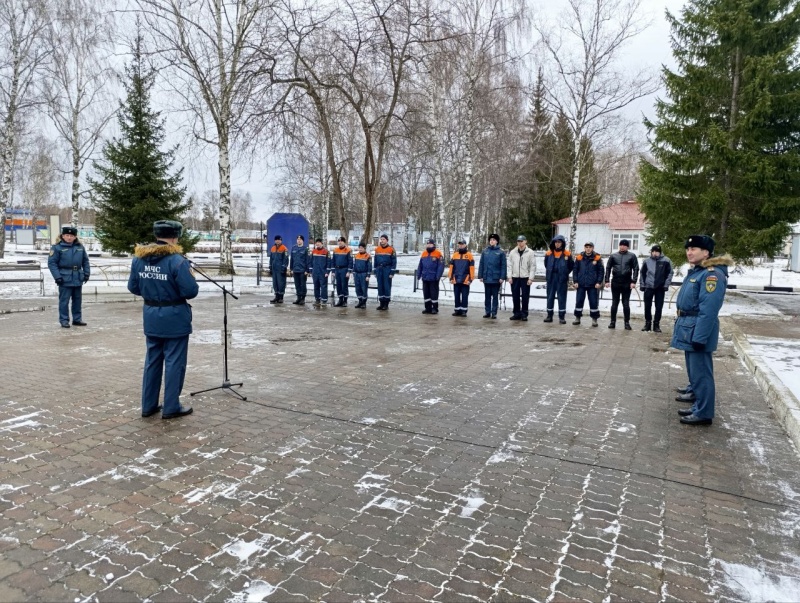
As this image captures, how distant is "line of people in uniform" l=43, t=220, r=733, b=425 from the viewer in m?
5.39

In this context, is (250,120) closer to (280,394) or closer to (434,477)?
(280,394)

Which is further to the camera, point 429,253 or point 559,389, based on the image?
point 429,253

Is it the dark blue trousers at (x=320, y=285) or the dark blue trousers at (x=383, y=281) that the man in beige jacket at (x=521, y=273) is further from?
the dark blue trousers at (x=320, y=285)

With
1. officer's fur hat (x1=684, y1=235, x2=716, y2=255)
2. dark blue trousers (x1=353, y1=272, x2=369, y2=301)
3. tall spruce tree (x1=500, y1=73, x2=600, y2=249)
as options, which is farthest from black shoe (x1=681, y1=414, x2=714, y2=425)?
tall spruce tree (x1=500, y1=73, x2=600, y2=249)

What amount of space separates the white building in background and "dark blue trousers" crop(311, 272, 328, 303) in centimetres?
3601

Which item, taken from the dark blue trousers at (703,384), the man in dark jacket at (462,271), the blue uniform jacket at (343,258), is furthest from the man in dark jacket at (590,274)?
the dark blue trousers at (703,384)

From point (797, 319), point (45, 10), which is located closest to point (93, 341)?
point (797, 319)

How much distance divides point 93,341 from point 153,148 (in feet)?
59.7

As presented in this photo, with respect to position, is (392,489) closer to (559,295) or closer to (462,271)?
(559,295)

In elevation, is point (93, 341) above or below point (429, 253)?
below

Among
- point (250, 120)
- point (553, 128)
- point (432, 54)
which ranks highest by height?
point (553, 128)

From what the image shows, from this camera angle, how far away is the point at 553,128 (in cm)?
3991

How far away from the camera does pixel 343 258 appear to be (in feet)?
48.6

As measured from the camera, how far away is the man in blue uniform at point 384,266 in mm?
14289
